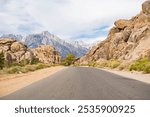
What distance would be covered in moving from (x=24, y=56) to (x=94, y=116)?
623ft

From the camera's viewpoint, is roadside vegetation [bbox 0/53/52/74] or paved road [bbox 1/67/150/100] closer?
paved road [bbox 1/67/150/100]

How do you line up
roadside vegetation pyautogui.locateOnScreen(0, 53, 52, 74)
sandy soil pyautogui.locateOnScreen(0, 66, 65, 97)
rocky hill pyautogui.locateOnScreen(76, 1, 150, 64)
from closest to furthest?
sandy soil pyautogui.locateOnScreen(0, 66, 65, 97), roadside vegetation pyautogui.locateOnScreen(0, 53, 52, 74), rocky hill pyautogui.locateOnScreen(76, 1, 150, 64)

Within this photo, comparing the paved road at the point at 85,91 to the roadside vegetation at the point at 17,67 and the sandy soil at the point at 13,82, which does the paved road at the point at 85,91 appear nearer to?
the sandy soil at the point at 13,82

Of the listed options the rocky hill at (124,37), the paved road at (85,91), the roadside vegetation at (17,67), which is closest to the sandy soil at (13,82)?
the paved road at (85,91)

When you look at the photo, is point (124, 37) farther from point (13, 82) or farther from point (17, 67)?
point (13, 82)

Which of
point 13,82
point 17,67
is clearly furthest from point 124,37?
point 13,82

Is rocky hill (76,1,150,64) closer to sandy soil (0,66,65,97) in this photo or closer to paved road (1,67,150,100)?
sandy soil (0,66,65,97)

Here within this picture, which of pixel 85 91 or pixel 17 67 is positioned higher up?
pixel 17 67

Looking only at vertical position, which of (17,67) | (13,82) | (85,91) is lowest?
(13,82)

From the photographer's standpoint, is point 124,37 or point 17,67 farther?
point 124,37

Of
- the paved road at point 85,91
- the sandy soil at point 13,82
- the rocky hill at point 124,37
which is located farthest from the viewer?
the rocky hill at point 124,37

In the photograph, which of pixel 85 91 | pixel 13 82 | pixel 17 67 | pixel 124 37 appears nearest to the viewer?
pixel 85 91

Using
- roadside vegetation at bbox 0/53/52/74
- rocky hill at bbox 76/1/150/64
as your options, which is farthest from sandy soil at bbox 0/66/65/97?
rocky hill at bbox 76/1/150/64

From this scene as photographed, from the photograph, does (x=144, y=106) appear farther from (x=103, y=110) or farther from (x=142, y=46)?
(x=142, y=46)
